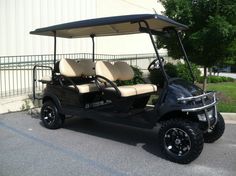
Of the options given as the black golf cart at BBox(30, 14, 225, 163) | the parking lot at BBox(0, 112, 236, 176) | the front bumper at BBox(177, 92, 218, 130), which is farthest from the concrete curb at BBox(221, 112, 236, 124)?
the front bumper at BBox(177, 92, 218, 130)

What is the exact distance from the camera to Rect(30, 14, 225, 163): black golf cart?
4.68 m

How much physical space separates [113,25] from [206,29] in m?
2.62

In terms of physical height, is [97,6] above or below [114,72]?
above

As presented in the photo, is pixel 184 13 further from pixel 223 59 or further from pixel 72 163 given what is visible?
pixel 72 163

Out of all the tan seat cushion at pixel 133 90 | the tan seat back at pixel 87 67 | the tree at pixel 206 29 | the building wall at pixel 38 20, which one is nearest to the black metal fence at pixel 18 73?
the building wall at pixel 38 20

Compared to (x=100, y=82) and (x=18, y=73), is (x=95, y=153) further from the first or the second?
(x=18, y=73)

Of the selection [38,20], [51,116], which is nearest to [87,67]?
[51,116]

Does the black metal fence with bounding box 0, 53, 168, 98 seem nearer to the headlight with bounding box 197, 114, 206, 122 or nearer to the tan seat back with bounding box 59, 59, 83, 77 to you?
the tan seat back with bounding box 59, 59, 83, 77

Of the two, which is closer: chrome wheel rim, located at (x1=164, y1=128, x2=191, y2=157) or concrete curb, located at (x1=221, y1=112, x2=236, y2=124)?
chrome wheel rim, located at (x1=164, y1=128, x2=191, y2=157)

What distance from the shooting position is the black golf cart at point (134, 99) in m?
4.68

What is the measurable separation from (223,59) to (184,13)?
5.50ft

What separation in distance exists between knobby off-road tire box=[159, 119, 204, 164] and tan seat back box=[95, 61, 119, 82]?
1765mm

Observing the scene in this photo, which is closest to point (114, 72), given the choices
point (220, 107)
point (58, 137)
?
point (58, 137)

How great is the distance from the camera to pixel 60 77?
6.38 metres
